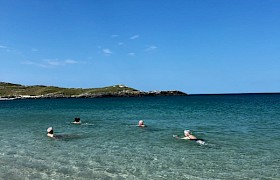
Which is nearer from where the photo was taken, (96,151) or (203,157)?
(203,157)

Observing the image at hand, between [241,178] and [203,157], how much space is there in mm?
5331

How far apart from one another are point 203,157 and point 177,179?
5878 mm

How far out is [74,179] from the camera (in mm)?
17875

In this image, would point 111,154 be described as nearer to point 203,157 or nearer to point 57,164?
point 57,164

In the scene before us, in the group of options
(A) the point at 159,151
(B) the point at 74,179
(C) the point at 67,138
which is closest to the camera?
(B) the point at 74,179

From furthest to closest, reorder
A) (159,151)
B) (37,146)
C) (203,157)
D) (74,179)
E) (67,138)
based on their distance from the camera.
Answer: (67,138) < (37,146) < (159,151) < (203,157) < (74,179)

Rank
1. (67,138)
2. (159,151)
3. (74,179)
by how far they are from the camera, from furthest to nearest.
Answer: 1. (67,138)
2. (159,151)
3. (74,179)

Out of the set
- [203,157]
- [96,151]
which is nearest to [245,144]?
[203,157]

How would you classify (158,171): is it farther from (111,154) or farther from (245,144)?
(245,144)

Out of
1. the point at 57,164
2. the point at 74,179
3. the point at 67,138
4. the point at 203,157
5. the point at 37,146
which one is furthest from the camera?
the point at 67,138

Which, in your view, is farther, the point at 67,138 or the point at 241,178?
the point at 67,138

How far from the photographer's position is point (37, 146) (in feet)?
92.8

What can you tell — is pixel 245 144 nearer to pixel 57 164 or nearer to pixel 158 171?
pixel 158 171

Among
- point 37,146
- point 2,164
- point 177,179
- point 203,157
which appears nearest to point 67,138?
point 37,146
